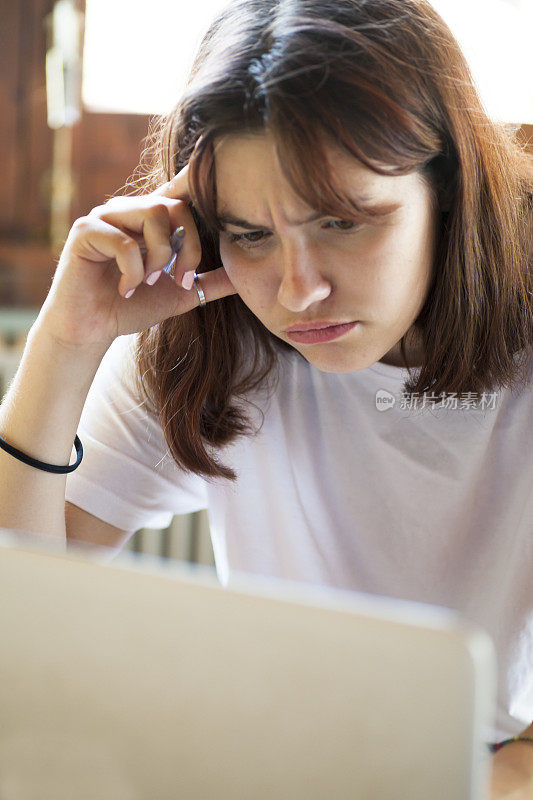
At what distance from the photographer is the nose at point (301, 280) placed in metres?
0.81

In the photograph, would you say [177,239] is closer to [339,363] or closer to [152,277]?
[152,277]

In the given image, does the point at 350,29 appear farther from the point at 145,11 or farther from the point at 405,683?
the point at 145,11

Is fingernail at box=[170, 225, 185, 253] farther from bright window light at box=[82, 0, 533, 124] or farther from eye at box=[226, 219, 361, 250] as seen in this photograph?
bright window light at box=[82, 0, 533, 124]

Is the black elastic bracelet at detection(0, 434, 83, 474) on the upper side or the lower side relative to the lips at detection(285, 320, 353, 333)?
lower

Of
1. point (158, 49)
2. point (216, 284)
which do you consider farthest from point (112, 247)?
point (158, 49)

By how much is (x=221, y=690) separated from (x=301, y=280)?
1.62 ft

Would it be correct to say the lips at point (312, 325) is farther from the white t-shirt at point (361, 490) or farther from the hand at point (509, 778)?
the hand at point (509, 778)

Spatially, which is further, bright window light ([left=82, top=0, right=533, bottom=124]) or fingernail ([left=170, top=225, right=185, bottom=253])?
Answer: bright window light ([left=82, top=0, right=533, bottom=124])

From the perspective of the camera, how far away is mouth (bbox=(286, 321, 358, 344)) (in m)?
0.86

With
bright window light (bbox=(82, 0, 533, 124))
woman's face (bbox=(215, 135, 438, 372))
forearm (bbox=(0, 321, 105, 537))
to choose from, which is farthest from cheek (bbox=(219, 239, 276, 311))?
bright window light (bbox=(82, 0, 533, 124))

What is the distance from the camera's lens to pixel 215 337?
3.42 ft

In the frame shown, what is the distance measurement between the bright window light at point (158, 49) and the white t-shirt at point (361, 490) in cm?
108

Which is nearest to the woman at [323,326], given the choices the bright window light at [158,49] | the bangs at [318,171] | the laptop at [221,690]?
the bangs at [318,171]

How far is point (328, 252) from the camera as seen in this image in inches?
31.9
